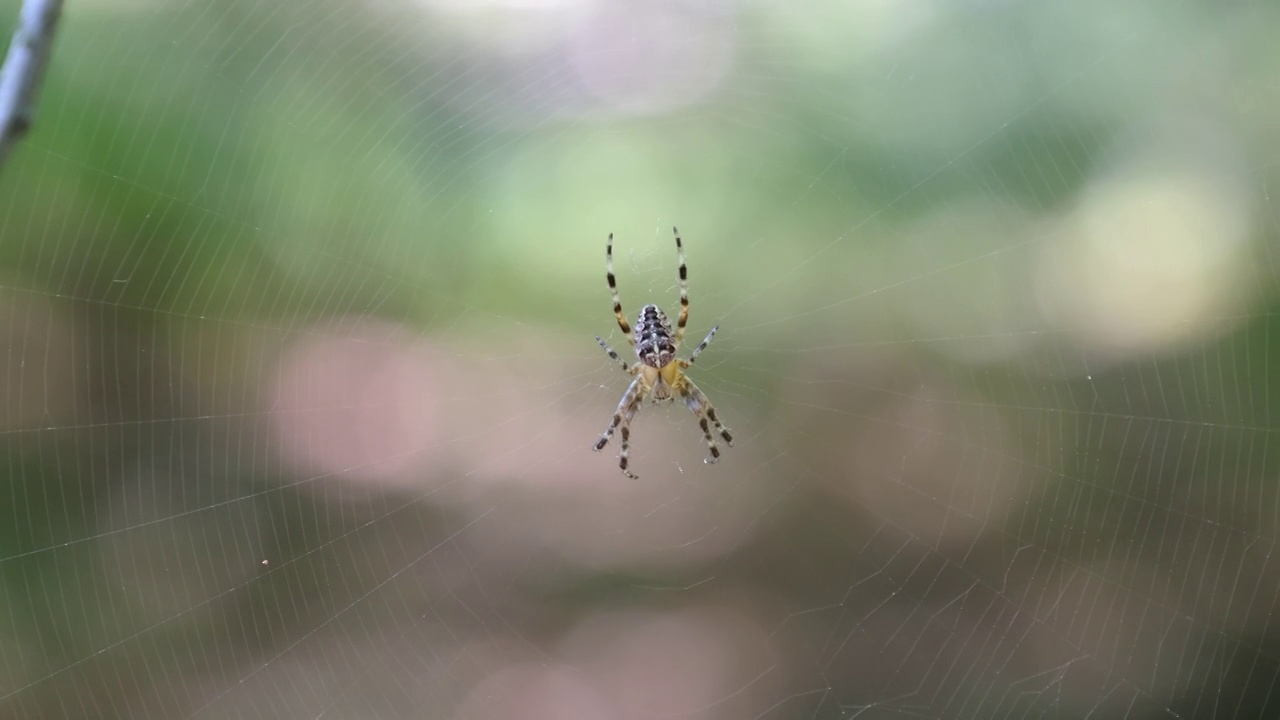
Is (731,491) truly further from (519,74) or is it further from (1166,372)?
(519,74)

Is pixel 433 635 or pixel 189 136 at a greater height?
pixel 189 136

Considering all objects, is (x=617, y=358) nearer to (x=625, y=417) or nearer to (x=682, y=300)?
(x=625, y=417)

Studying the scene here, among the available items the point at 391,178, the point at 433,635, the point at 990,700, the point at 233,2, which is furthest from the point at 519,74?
the point at 990,700

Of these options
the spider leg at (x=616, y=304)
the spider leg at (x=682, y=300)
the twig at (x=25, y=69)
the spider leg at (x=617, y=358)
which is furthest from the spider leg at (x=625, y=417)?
the twig at (x=25, y=69)

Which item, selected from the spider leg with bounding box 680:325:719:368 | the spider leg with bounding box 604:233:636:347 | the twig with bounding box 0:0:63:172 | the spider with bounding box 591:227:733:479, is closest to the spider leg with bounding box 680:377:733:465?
the spider with bounding box 591:227:733:479

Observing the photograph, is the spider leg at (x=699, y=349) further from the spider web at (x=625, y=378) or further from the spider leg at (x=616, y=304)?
the spider web at (x=625, y=378)

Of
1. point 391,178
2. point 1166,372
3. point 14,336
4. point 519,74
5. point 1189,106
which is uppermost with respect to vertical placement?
point 519,74
